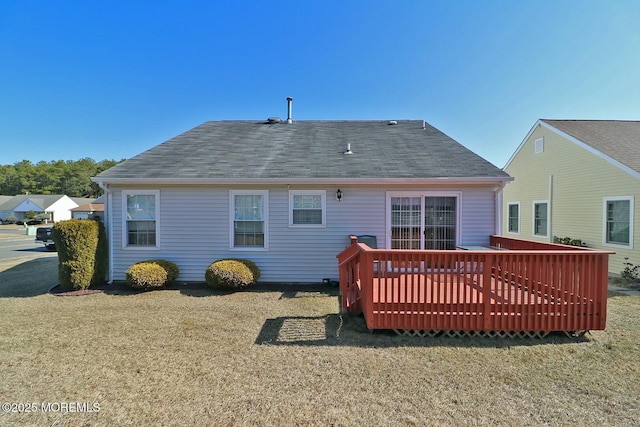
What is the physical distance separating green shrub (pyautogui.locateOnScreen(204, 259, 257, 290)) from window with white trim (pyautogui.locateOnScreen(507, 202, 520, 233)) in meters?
12.9

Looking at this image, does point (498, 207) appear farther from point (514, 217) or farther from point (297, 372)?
point (514, 217)

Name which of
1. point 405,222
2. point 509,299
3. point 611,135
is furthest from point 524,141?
point 509,299

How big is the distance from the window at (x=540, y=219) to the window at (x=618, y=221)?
2.62 m

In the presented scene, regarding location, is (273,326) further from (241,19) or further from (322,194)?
(241,19)

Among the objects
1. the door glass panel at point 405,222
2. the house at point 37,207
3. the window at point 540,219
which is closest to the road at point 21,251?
the door glass panel at point 405,222

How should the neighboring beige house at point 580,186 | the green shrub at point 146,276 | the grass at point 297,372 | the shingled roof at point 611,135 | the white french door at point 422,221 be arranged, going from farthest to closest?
the shingled roof at point 611,135 → the neighboring beige house at point 580,186 → the white french door at point 422,221 → the green shrub at point 146,276 → the grass at point 297,372

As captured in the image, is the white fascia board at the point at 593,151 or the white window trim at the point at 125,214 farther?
the white fascia board at the point at 593,151

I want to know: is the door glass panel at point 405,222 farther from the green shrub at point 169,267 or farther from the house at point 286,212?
the green shrub at point 169,267

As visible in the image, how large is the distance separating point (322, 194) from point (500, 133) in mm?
11984

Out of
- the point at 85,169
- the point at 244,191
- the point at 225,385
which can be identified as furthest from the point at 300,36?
the point at 85,169

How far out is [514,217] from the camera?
14.0 metres

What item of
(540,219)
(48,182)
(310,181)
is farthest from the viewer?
(48,182)

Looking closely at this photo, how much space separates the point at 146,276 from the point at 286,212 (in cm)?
351

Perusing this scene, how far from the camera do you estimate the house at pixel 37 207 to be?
181 feet
